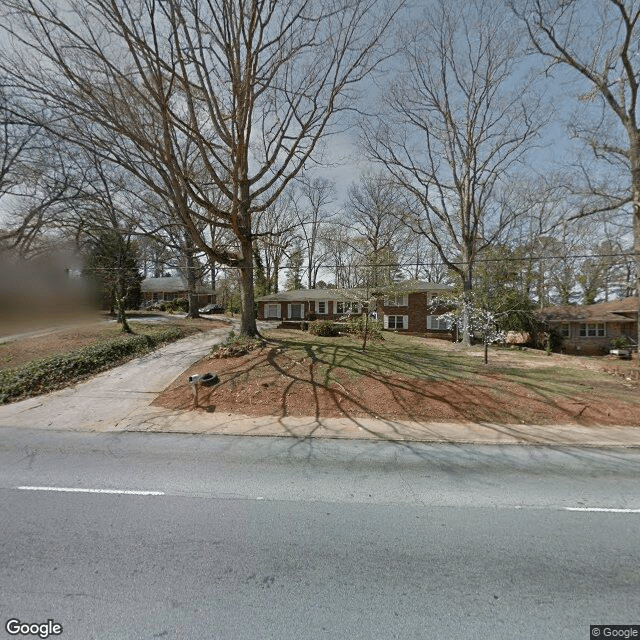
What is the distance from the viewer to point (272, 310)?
120 ft

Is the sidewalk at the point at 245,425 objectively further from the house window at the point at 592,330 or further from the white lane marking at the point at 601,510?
the house window at the point at 592,330

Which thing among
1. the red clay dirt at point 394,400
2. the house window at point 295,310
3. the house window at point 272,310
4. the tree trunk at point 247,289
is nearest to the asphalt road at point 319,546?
the red clay dirt at point 394,400

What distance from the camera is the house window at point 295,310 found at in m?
35.6

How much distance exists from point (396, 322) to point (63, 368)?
86.3 ft

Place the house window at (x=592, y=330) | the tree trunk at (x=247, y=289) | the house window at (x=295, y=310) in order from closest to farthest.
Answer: the tree trunk at (x=247, y=289)
the house window at (x=592, y=330)
the house window at (x=295, y=310)

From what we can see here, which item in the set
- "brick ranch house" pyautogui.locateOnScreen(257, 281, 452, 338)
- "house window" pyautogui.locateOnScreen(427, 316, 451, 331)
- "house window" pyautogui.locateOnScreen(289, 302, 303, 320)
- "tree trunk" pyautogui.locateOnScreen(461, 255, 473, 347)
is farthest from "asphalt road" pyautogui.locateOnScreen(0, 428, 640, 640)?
"house window" pyautogui.locateOnScreen(289, 302, 303, 320)

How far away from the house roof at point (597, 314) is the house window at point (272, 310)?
81.8ft

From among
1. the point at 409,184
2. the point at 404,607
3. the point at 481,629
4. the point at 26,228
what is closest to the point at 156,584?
the point at 404,607

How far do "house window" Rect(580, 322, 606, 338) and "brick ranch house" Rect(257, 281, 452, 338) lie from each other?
11.9 metres

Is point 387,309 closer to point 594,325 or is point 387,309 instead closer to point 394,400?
point 594,325

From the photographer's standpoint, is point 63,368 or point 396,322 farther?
point 396,322

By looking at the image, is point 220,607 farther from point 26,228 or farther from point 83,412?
point 26,228

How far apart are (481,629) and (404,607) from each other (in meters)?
0.54

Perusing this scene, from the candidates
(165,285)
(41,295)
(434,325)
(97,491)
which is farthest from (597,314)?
(165,285)
